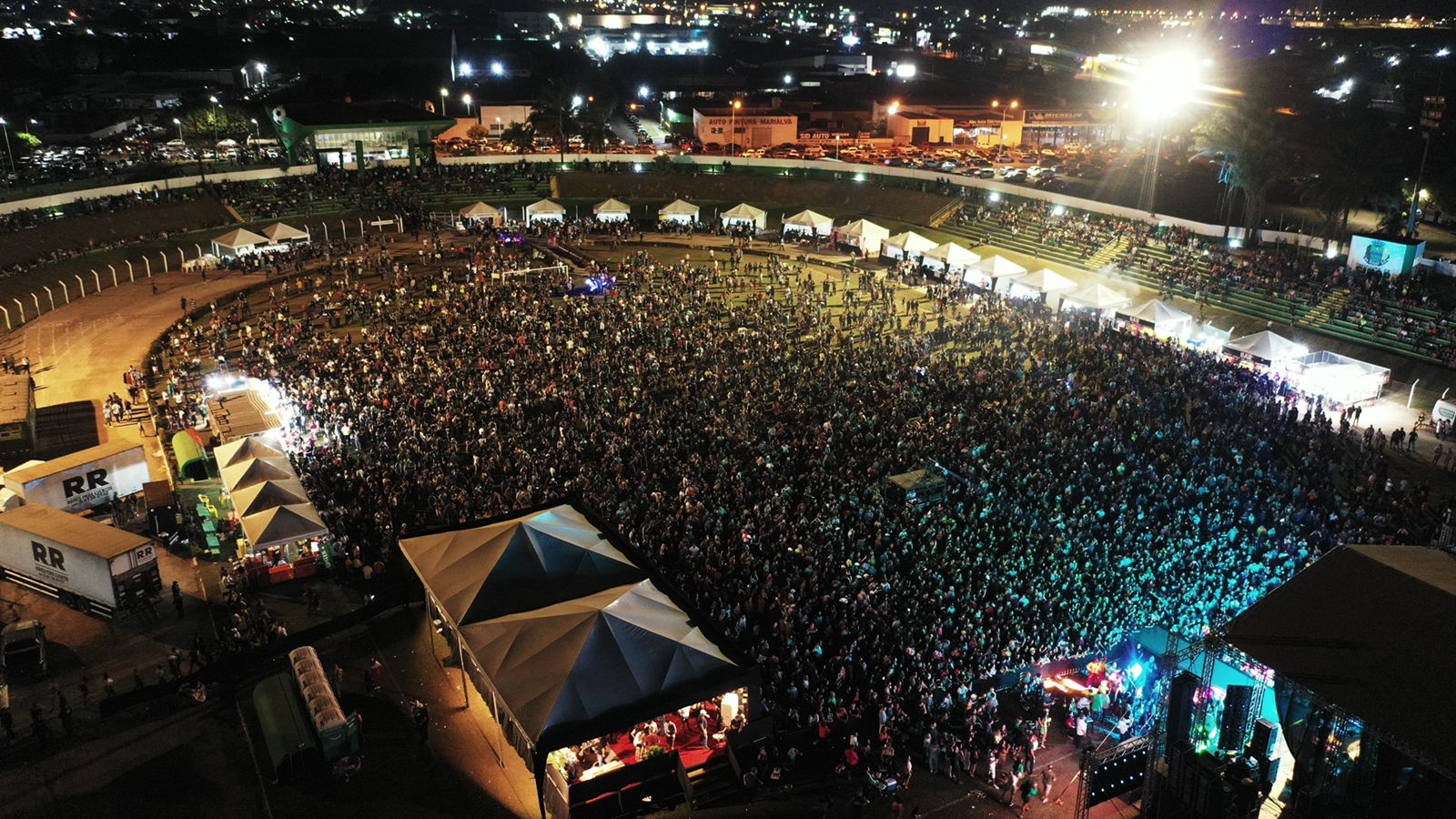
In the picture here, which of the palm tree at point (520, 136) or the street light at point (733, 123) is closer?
the palm tree at point (520, 136)

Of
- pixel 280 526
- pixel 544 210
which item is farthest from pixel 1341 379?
pixel 544 210

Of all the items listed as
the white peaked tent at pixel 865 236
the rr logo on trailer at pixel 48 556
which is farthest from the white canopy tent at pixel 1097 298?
the rr logo on trailer at pixel 48 556

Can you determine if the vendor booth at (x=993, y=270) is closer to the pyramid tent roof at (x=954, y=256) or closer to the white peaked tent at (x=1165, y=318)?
the pyramid tent roof at (x=954, y=256)

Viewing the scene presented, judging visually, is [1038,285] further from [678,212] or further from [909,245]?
[678,212]

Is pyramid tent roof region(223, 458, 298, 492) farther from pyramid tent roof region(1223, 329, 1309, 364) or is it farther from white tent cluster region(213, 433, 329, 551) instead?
pyramid tent roof region(1223, 329, 1309, 364)

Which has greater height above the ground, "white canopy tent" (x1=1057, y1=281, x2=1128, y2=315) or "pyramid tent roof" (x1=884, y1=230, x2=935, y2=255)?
"pyramid tent roof" (x1=884, y1=230, x2=935, y2=255)

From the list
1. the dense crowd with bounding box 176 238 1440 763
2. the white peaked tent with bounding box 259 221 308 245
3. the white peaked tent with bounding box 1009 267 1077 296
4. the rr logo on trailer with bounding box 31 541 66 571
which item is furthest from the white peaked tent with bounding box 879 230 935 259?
the rr logo on trailer with bounding box 31 541 66 571

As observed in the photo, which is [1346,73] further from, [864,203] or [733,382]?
[733,382]
